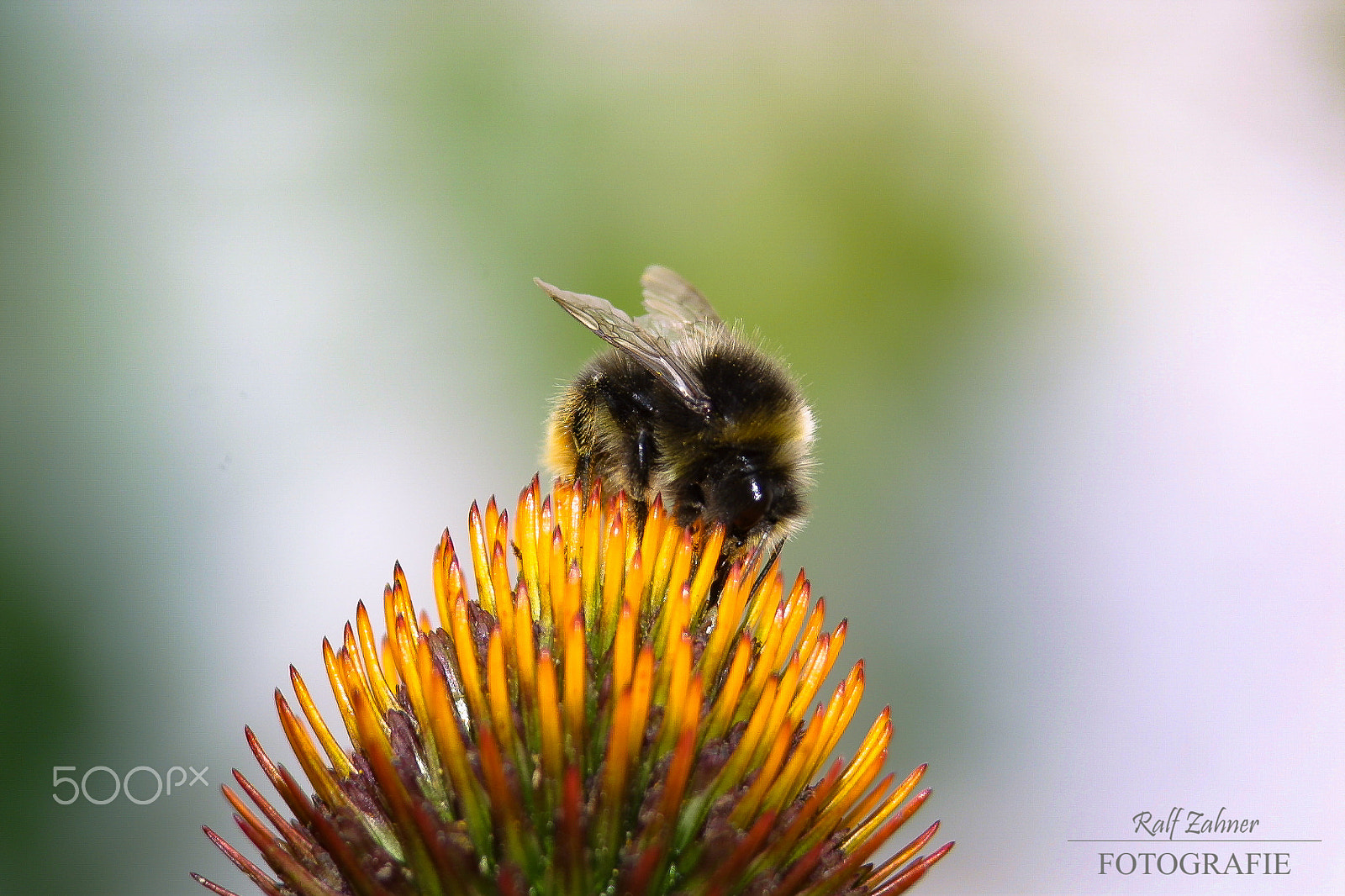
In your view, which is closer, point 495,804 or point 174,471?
point 495,804

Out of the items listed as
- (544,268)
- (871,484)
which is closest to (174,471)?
(544,268)

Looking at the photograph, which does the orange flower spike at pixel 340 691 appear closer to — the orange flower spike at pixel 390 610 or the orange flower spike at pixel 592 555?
the orange flower spike at pixel 390 610

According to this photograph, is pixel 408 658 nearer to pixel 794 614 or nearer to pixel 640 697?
pixel 640 697

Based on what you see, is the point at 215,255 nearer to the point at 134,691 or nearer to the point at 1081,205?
the point at 134,691

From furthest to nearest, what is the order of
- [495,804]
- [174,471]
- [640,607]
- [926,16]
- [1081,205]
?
[926,16]
[1081,205]
[174,471]
[640,607]
[495,804]

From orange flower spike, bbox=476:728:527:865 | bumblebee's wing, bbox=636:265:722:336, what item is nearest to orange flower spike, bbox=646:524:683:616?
orange flower spike, bbox=476:728:527:865

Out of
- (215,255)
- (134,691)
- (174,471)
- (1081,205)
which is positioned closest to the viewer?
(134,691)

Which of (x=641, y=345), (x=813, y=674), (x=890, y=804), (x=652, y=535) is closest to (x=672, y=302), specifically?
(x=641, y=345)
